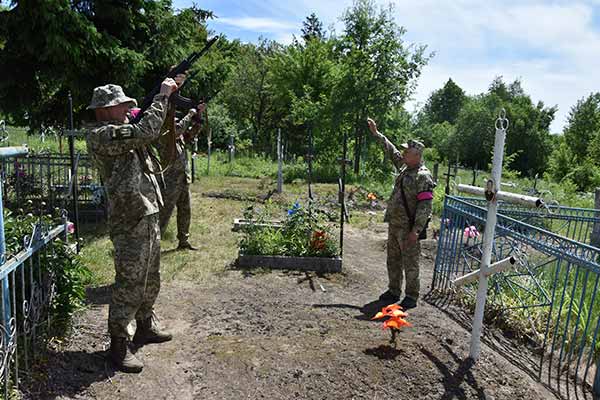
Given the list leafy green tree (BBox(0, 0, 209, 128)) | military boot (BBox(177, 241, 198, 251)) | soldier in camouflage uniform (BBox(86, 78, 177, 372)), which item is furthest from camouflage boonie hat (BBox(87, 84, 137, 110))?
leafy green tree (BBox(0, 0, 209, 128))

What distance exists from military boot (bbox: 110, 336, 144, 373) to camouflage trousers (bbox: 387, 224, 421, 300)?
3.06m

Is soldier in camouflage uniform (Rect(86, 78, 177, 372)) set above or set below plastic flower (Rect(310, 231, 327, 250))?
above

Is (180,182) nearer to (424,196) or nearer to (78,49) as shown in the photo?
(78,49)

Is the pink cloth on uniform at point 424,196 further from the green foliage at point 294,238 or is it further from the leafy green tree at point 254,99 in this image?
the leafy green tree at point 254,99

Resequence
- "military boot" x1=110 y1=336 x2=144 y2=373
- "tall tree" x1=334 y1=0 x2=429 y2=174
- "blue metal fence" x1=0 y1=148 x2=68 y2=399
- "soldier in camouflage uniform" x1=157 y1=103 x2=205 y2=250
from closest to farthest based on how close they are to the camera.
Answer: "blue metal fence" x1=0 y1=148 x2=68 y2=399 < "military boot" x1=110 y1=336 x2=144 y2=373 < "soldier in camouflage uniform" x1=157 y1=103 x2=205 y2=250 < "tall tree" x1=334 y1=0 x2=429 y2=174

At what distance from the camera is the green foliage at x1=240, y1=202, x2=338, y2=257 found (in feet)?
21.4

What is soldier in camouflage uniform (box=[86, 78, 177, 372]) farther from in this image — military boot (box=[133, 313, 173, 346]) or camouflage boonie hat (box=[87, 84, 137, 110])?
military boot (box=[133, 313, 173, 346])

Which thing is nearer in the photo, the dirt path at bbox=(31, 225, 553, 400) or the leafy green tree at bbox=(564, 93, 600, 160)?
the dirt path at bbox=(31, 225, 553, 400)

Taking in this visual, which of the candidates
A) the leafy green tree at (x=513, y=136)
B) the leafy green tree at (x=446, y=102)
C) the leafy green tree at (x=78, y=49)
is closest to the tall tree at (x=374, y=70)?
the leafy green tree at (x=78, y=49)

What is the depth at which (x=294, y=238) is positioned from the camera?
6.72m

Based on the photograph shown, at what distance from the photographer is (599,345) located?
4.32m

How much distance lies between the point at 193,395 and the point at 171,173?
12.6 ft

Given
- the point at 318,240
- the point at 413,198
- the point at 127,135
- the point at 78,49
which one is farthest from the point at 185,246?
the point at 127,135

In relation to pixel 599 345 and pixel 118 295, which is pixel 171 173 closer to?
pixel 118 295
